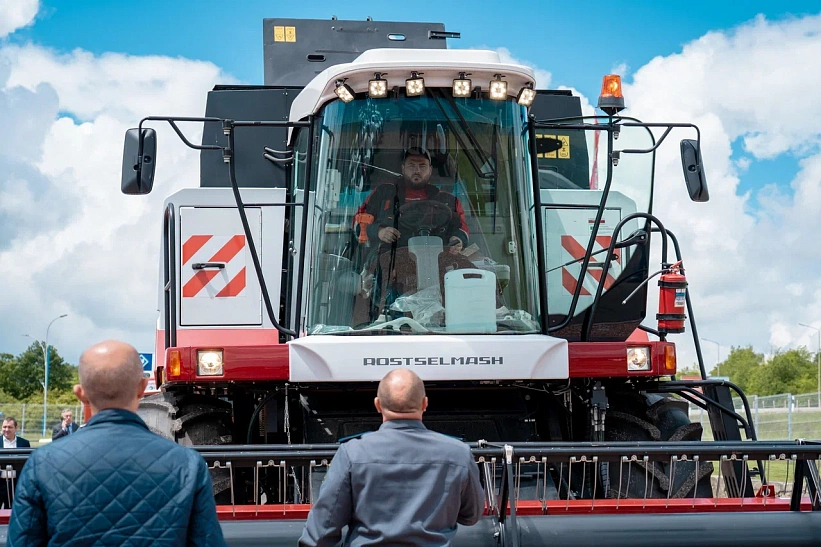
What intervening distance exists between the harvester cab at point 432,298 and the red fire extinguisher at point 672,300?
12mm

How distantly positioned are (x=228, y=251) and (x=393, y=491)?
389 centimetres

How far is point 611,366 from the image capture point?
19.5 feet

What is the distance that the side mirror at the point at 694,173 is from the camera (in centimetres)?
644

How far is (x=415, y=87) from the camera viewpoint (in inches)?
235

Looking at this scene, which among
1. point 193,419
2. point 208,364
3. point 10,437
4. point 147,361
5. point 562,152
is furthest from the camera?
point 147,361

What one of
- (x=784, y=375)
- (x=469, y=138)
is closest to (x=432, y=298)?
(x=469, y=138)

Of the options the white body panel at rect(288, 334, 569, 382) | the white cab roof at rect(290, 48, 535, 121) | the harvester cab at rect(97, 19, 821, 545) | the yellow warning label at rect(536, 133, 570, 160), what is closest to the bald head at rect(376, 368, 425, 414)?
the harvester cab at rect(97, 19, 821, 545)

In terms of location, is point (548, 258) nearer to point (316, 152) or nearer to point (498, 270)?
point (498, 270)

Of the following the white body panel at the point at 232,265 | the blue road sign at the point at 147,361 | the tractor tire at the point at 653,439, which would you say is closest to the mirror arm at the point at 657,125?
the tractor tire at the point at 653,439

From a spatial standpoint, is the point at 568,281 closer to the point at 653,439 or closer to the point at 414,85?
the point at 653,439

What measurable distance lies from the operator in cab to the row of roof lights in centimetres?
36

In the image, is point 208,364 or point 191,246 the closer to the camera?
point 208,364

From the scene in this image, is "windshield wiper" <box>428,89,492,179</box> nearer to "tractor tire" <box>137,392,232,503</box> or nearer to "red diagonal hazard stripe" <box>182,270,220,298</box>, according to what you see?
"red diagonal hazard stripe" <box>182,270,220,298</box>

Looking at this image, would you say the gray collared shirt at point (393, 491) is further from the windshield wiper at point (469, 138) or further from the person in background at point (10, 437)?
the person in background at point (10, 437)
